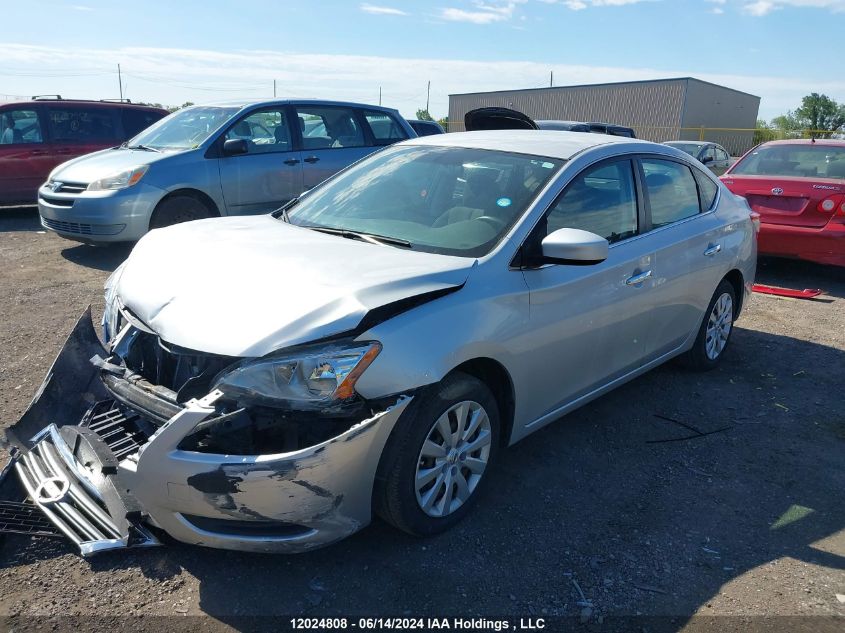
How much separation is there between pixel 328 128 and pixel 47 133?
4.94 metres

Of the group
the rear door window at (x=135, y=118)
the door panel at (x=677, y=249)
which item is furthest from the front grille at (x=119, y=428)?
the rear door window at (x=135, y=118)

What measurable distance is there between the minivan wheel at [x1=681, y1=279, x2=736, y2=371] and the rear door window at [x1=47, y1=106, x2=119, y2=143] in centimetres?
965

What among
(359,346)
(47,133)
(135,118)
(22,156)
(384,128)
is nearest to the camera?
(359,346)

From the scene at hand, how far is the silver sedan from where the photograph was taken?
A: 2.50 m

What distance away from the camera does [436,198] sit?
370cm

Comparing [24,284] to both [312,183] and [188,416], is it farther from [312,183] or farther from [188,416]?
[188,416]

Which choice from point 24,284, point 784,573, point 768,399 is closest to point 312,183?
point 24,284

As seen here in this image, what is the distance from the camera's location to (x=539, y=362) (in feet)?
10.9

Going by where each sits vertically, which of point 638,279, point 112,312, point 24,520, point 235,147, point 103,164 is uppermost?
point 235,147

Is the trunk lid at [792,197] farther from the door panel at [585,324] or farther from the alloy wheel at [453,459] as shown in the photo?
the alloy wheel at [453,459]

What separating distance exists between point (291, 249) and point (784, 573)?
260 centimetres

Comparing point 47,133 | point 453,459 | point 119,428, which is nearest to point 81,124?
point 47,133

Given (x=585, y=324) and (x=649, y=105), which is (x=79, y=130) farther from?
(x=649, y=105)

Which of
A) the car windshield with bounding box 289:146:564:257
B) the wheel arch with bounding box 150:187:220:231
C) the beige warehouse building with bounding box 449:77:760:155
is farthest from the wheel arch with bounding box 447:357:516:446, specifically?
the beige warehouse building with bounding box 449:77:760:155
